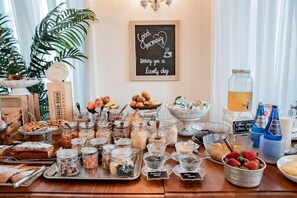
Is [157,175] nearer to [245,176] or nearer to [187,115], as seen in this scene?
[245,176]

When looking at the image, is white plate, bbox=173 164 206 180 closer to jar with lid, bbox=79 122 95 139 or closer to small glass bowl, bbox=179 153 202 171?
small glass bowl, bbox=179 153 202 171

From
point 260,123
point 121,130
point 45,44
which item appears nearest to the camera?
point 260,123

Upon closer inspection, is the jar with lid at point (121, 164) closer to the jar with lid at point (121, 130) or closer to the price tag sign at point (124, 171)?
the price tag sign at point (124, 171)

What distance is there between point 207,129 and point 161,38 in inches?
62.3

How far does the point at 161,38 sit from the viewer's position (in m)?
2.74

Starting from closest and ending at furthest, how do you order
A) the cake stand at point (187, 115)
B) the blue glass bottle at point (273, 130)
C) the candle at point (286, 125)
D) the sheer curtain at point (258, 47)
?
the blue glass bottle at point (273, 130), the candle at point (286, 125), the cake stand at point (187, 115), the sheer curtain at point (258, 47)

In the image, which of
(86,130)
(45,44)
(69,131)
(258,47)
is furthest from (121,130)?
(258,47)

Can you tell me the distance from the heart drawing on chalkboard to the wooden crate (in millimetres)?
1399

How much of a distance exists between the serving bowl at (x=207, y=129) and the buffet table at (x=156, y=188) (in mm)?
432

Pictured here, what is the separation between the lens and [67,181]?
97cm

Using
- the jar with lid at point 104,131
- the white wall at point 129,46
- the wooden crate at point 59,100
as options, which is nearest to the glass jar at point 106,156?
the jar with lid at point 104,131

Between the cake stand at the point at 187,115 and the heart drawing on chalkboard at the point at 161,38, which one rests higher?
the heart drawing on chalkboard at the point at 161,38

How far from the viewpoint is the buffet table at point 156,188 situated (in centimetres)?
87

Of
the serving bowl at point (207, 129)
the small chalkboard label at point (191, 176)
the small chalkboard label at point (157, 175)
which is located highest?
the serving bowl at point (207, 129)
